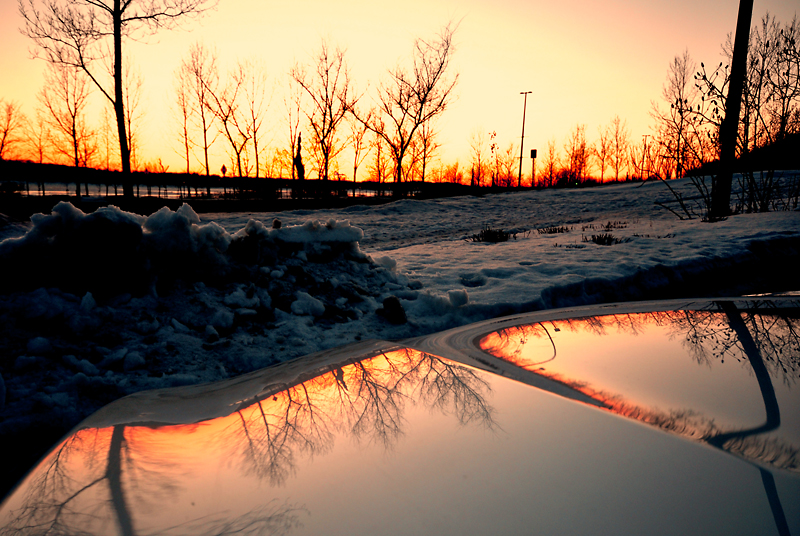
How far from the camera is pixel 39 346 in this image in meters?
1.66

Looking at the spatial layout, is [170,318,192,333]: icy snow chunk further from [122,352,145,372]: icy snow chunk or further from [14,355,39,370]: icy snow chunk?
[14,355,39,370]: icy snow chunk

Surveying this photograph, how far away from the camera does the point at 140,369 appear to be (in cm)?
176

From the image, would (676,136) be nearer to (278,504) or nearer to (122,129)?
(278,504)

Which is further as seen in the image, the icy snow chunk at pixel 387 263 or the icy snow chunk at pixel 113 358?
the icy snow chunk at pixel 387 263

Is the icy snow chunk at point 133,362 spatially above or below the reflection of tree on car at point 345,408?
below

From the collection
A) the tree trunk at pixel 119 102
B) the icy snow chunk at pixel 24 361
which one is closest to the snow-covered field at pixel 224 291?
the icy snow chunk at pixel 24 361

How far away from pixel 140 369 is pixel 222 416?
3.79ft

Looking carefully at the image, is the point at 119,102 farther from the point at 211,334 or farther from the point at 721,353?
the point at 721,353

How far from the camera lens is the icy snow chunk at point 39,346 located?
1.65 metres

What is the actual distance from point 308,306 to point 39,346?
1.21m

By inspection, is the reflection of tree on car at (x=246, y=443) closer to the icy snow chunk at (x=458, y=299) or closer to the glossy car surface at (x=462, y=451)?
the glossy car surface at (x=462, y=451)

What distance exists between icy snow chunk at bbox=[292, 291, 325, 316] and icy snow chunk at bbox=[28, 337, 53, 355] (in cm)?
110

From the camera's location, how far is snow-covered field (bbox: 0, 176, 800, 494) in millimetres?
1679

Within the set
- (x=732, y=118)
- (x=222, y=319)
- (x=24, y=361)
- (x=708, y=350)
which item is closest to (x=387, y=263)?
(x=222, y=319)
